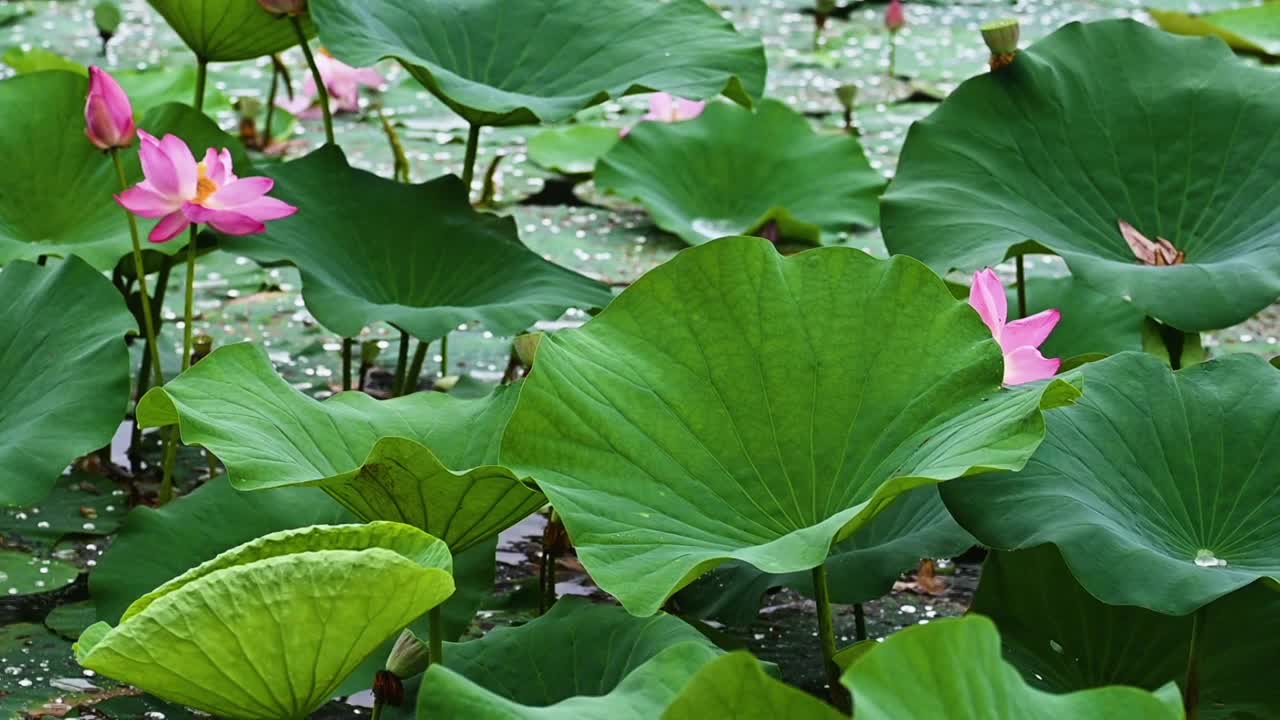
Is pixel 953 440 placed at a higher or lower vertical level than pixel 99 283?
higher

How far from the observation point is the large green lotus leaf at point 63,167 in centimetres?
189

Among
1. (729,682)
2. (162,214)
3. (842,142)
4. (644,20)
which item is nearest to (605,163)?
(842,142)

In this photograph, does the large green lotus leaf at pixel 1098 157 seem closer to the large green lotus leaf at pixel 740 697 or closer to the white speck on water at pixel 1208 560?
the white speck on water at pixel 1208 560

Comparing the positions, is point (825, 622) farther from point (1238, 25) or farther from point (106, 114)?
point (1238, 25)

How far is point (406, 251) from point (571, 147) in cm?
131

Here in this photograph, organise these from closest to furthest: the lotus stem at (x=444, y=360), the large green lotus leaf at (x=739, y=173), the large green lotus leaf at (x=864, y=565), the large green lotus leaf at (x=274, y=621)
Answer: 1. the large green lotus leaf at (x=274, y=621)
2. the large green lotus leaf at (x=864, y=565)
3. the lotus stem at (x=444, y=360)
4. the large green lotus leaf at (x=739, y=173)

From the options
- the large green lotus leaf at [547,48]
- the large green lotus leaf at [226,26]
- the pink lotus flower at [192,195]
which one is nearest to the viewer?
the pink lotus flower at [192,195]

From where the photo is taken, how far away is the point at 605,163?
2.64 meters

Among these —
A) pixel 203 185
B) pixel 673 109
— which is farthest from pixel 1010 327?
pixel 673 109

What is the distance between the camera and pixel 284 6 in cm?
193

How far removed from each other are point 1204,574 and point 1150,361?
265mm

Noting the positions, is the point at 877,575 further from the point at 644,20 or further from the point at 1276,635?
the point at 644,20

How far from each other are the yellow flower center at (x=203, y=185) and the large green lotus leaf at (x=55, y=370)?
0.13m

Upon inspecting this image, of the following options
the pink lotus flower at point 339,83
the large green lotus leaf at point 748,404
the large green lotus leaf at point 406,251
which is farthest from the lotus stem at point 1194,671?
the pink lotus flower at point 339,83
